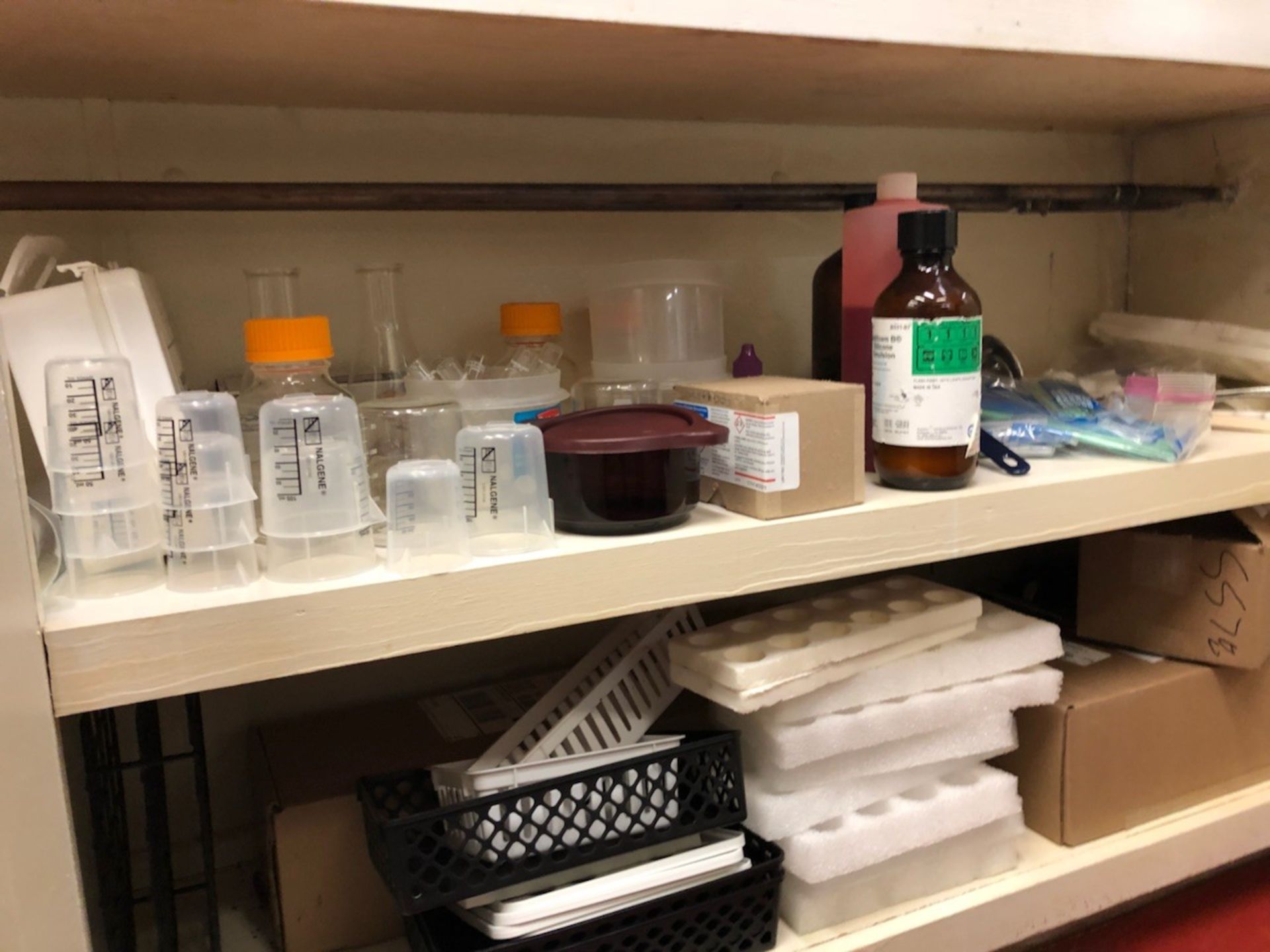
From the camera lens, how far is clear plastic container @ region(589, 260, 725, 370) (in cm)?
86

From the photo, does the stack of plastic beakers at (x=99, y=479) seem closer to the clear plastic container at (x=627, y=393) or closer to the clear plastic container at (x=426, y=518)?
the clear plastic container at (x=426, y=518)

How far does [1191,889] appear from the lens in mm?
967

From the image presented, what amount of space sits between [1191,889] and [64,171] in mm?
1217

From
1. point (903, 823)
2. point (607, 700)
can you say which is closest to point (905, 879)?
point (903, 823)

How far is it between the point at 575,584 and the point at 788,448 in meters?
0.17

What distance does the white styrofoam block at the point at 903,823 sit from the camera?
695 millimetres

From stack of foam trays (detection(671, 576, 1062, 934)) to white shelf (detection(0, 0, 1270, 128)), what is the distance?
41 cm

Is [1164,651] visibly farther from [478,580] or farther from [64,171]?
[64,171]

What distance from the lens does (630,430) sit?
615 millimetres

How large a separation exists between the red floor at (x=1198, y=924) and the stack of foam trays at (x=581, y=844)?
1.34 ft

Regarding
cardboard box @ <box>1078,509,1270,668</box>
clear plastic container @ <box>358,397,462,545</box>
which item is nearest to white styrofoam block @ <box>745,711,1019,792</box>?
cardboard box @ <box>1078,509,1270,668</box>

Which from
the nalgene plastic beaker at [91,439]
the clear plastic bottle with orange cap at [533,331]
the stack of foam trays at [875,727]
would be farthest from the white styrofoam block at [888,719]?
the nalgene plastic beaker at [91,439]

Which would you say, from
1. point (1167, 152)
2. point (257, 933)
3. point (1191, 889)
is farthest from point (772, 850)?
point (1167, 152)

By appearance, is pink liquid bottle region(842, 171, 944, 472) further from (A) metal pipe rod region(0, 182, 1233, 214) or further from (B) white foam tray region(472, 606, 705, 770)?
(B) white foam tray region(472, 606, 705, 770)
